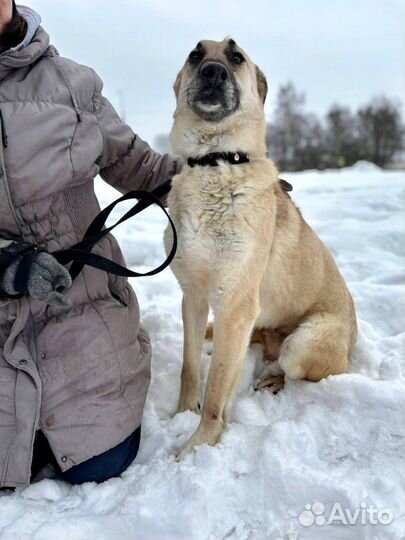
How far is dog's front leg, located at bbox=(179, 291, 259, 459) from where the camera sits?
209cm

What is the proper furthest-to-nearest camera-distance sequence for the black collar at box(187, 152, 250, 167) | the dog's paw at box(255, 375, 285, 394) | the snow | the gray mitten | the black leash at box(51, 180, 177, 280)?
the dog's paw at box(255, 375, 285, 394), the black collar at box(187, 152, 250, 167), the black leash at box(51, 180, 177, 280), the gray mitten, the snow

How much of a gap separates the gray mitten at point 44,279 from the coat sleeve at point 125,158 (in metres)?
0.65

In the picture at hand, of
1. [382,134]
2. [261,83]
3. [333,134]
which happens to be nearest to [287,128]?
[333,134]

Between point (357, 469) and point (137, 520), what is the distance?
818 millimetres

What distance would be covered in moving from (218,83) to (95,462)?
1614 mm

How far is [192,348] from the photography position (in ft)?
7.73

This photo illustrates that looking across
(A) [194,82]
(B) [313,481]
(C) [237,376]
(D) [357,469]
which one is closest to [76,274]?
(C) [237,376]

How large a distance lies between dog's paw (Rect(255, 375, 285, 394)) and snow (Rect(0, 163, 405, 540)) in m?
0.05

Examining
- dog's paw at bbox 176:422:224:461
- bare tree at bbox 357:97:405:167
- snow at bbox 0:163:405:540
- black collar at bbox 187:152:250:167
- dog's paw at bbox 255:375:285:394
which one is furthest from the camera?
bare tree at bbox 357:97:405:167

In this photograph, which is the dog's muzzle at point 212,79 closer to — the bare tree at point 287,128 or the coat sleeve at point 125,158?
the coat sleeve at point 125,158

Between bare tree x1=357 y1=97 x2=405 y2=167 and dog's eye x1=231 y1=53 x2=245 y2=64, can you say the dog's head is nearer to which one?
dog's eye x1=231 y1=53 x2=245 y2=64

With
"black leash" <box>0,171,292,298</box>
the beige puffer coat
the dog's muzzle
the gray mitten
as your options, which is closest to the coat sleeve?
the beige puffer coat

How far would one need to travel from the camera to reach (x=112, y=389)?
198cm

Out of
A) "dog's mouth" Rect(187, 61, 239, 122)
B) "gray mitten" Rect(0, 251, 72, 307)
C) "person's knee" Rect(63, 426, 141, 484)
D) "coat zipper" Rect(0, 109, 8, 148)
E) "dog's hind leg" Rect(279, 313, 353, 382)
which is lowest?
"person's knee" Rect(63, 426, 141, 484)
